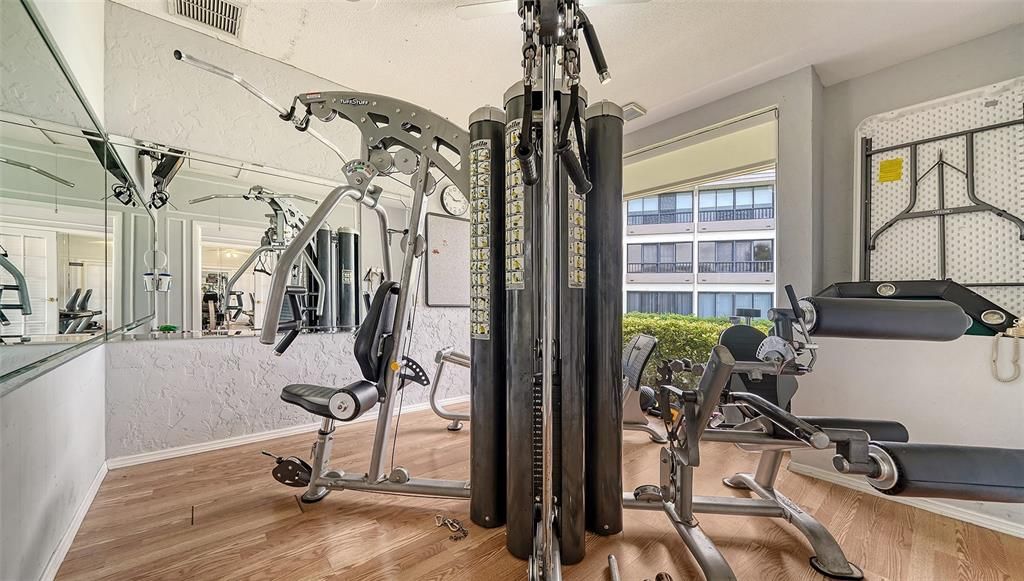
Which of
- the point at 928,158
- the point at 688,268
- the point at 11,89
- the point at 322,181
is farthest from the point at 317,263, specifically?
the point at 688,268

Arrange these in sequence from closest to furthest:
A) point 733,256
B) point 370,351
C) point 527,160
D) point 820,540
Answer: point 527,160
point 820,540
point 370,351
point 733,256

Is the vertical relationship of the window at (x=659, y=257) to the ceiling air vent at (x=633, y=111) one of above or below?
below

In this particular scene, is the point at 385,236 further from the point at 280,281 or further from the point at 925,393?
the point at 925,393

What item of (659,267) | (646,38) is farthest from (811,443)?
(659,267)

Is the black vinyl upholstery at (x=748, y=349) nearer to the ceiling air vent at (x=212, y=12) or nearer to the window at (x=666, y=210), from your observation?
the ceiling air vent at (x=212, y=12)

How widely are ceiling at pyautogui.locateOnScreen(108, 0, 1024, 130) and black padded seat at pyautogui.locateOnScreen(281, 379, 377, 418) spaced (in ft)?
7.44

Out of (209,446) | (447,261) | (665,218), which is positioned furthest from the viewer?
(665,218)

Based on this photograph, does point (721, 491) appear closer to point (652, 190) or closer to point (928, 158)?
point (928, 158)

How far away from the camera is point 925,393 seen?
2000 mm

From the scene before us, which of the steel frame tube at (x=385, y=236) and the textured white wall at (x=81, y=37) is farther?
the steel frame tube at (x=385, y=236)

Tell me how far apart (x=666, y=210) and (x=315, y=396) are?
6.26m

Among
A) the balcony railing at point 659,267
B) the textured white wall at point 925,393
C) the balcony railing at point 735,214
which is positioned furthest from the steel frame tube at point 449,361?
the balcony railing at point 735,214

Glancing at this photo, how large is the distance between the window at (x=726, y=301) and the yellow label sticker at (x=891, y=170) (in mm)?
3074

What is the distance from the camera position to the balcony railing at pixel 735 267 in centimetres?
546
